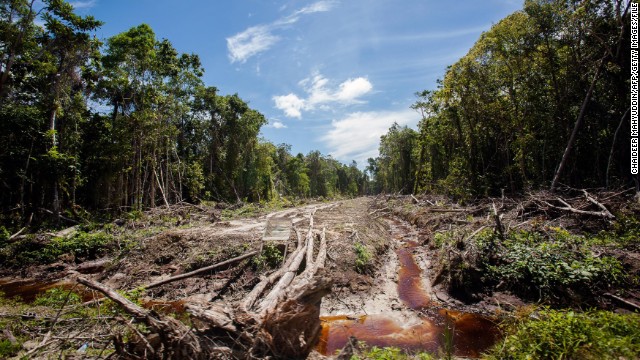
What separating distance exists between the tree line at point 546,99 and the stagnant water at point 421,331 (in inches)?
409

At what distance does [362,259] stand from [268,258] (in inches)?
128

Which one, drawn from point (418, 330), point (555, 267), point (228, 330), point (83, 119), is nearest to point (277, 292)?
point (228, 330)

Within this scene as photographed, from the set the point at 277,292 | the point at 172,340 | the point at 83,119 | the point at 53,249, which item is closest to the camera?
the point at 172,340

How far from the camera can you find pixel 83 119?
800 inches

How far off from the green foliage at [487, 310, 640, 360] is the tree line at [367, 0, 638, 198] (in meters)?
11.2

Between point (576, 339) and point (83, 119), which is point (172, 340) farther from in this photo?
point (83, 119)

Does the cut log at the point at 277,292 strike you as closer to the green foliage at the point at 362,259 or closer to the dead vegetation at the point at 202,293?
the dead vegetation at the point at 202,293

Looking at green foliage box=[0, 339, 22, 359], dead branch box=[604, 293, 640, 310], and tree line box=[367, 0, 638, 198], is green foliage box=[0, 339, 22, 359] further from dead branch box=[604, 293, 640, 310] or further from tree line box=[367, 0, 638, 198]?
tree line box=[367, 0, 638, 198]

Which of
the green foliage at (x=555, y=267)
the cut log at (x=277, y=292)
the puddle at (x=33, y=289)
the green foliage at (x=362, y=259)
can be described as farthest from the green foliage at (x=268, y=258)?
the green foliage at (x=555, y=267)

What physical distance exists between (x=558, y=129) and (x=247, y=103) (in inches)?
1264

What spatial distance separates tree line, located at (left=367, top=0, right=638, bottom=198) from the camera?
1271 centimetres

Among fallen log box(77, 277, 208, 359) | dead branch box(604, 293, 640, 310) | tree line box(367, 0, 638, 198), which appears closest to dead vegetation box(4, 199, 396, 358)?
fallen log box(77, 277, 208, 359)

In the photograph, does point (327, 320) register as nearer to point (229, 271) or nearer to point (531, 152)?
point (229, 271)

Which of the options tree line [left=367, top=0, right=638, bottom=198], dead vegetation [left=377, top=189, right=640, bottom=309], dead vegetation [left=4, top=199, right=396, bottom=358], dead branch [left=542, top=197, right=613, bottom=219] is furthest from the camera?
tree line [left=367, top=0, right=638, bottom=198]
